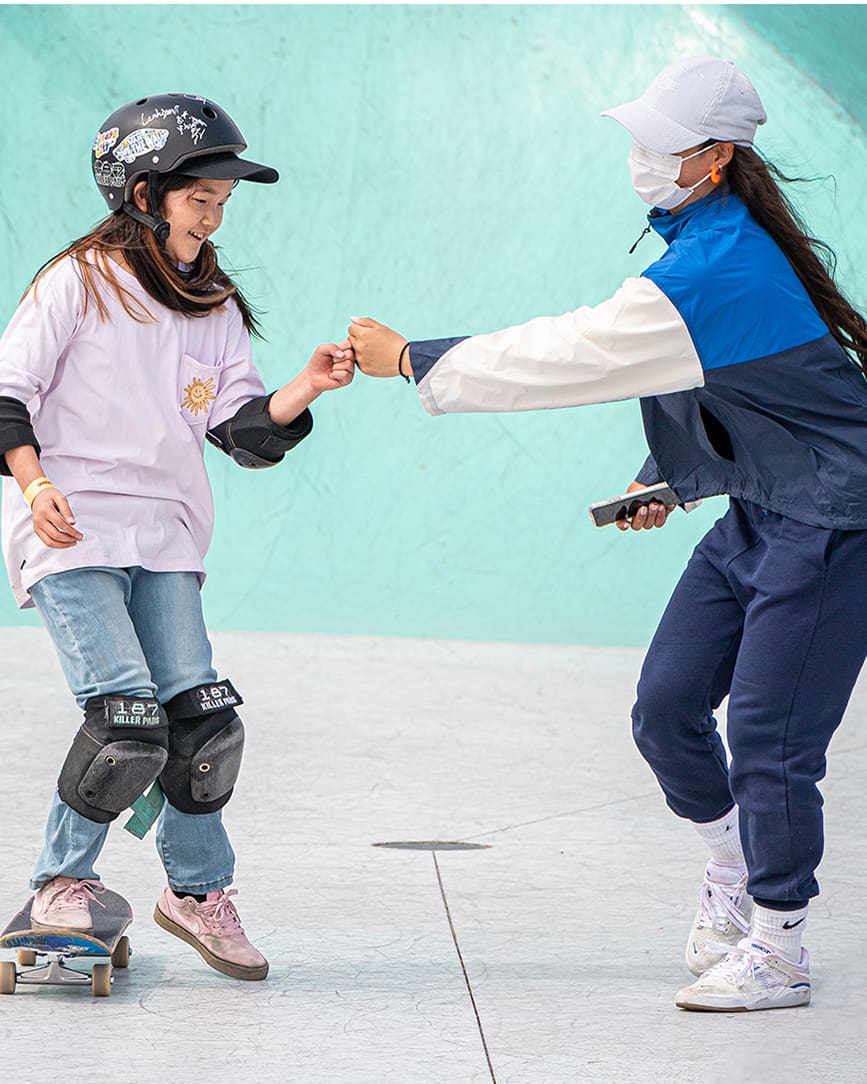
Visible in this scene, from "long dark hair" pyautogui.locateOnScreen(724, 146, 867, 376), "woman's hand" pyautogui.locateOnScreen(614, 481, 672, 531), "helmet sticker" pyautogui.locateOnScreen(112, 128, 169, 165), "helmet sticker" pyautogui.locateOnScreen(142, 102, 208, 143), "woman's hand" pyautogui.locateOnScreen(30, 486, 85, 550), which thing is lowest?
"woman's hand" pyautogui.locateOnScreen(614, 481, 672, 531)

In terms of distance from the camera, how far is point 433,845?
143 inches

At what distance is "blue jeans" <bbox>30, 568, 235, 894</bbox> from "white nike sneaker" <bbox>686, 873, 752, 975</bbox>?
0.84 meters

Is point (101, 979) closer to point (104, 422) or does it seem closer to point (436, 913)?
point (436, 913)

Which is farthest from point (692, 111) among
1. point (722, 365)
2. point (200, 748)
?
point (200, 748)

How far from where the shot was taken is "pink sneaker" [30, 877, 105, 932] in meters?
2.47

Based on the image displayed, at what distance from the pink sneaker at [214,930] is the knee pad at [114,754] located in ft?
0.91

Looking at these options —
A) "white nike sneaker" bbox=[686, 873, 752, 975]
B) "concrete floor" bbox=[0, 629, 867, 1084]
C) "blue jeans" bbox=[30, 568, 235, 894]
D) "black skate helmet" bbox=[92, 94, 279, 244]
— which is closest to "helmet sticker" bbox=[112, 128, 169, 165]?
"black skate helmet" bbox=[92, 94, 279, 244]

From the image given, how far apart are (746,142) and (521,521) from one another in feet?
15.4

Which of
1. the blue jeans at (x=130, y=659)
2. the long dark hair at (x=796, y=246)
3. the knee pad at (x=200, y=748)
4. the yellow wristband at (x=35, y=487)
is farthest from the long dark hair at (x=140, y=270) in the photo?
the long dark hair at (x=796, y=246)

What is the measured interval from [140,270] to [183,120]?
274mm

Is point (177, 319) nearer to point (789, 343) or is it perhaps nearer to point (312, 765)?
point (789, 343)

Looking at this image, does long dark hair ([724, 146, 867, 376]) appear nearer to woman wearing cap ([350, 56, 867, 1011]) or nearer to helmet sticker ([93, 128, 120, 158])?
woman wearing cap ([350, 56, 867, 1011])

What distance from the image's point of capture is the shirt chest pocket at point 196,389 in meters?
2.68

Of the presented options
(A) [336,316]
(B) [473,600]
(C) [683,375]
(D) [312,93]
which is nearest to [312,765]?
(C) [683,375]
